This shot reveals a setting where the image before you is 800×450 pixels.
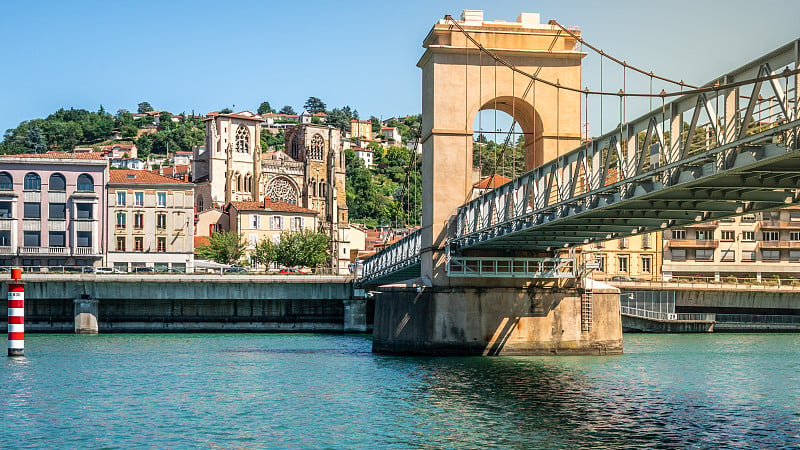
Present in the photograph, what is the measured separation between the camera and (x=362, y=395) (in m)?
37.7

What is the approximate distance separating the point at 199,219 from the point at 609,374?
96104 mm

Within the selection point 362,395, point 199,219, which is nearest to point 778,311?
point 362,395

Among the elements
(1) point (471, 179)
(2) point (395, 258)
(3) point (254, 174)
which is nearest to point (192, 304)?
(2) point (395, 258)

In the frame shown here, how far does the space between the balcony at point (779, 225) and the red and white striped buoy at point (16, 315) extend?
72.6m

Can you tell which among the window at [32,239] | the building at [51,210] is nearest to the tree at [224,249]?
the building at [51,210]

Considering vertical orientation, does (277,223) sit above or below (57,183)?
below

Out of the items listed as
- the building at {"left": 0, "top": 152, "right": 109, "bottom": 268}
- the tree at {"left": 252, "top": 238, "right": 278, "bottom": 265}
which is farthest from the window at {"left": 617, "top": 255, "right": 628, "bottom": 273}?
the building at {"left": 0, "top": 152, "right": 109, "bottom": 268}

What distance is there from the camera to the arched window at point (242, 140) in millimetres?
183750

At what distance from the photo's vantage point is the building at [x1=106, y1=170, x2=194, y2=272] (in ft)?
321

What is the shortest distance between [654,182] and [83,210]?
73672 mm

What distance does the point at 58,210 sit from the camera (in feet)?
307

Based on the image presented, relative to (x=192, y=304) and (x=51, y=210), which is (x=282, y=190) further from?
(x=192, y=304)

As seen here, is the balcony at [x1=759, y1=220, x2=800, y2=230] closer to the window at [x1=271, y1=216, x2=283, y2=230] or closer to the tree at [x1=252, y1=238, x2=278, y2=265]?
the tree at [x1=252, y1=238, x2=278, y2=265]

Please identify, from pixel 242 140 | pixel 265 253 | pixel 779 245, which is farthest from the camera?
pixel 242 140
